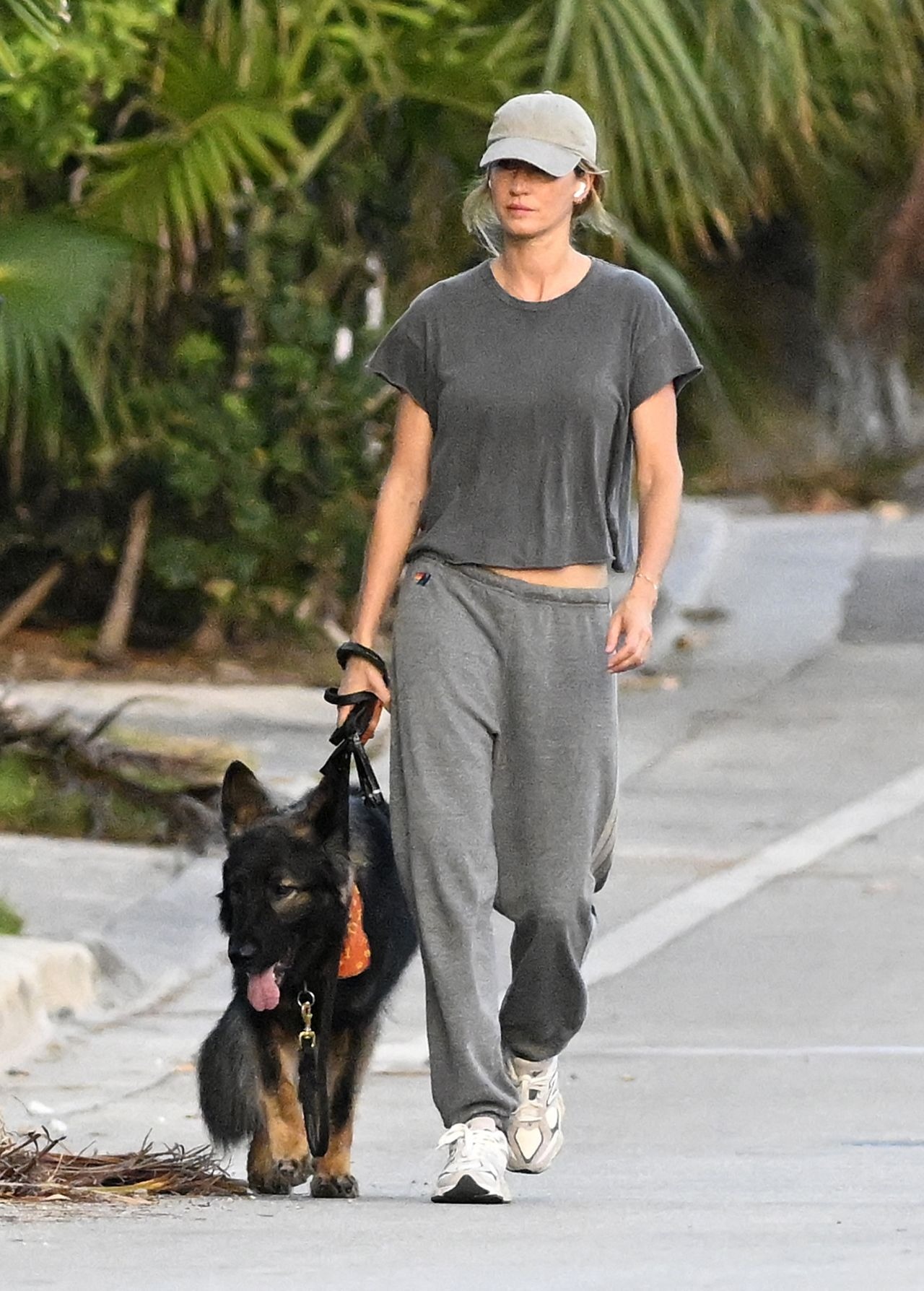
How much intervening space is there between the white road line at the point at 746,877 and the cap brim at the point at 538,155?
12.1ft

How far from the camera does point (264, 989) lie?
5.22 m

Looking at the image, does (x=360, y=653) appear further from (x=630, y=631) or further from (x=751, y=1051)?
(x=751, y=1051)

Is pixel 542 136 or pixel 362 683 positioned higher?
pixel 542 136

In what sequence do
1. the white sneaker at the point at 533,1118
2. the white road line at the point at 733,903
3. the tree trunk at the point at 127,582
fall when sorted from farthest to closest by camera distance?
1. the tree trunk at the point at 127,582
2. the white road line at the point at 733,903
3. the white sneaker at the point at 533,1118

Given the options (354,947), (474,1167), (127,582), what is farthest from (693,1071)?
(127,582)

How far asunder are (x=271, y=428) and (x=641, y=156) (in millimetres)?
2486

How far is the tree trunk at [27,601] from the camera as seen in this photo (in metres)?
14.4

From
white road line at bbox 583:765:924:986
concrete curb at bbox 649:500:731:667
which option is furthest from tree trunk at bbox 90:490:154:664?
white road line at bbox 583:765:924:986

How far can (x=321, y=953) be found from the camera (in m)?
5.27

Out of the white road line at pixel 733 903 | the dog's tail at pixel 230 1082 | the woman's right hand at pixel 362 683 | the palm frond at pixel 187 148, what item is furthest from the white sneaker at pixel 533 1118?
the palm frond at pixel 187 148

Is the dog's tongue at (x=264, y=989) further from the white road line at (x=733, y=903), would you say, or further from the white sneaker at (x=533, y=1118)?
the white road line at (x=733, y=903)

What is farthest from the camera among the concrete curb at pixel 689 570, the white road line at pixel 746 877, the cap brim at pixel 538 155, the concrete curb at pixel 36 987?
the concrete curb at pixel 689 570

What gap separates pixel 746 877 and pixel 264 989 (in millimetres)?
4894

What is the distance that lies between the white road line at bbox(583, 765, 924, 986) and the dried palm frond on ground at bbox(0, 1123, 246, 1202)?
3.15m
